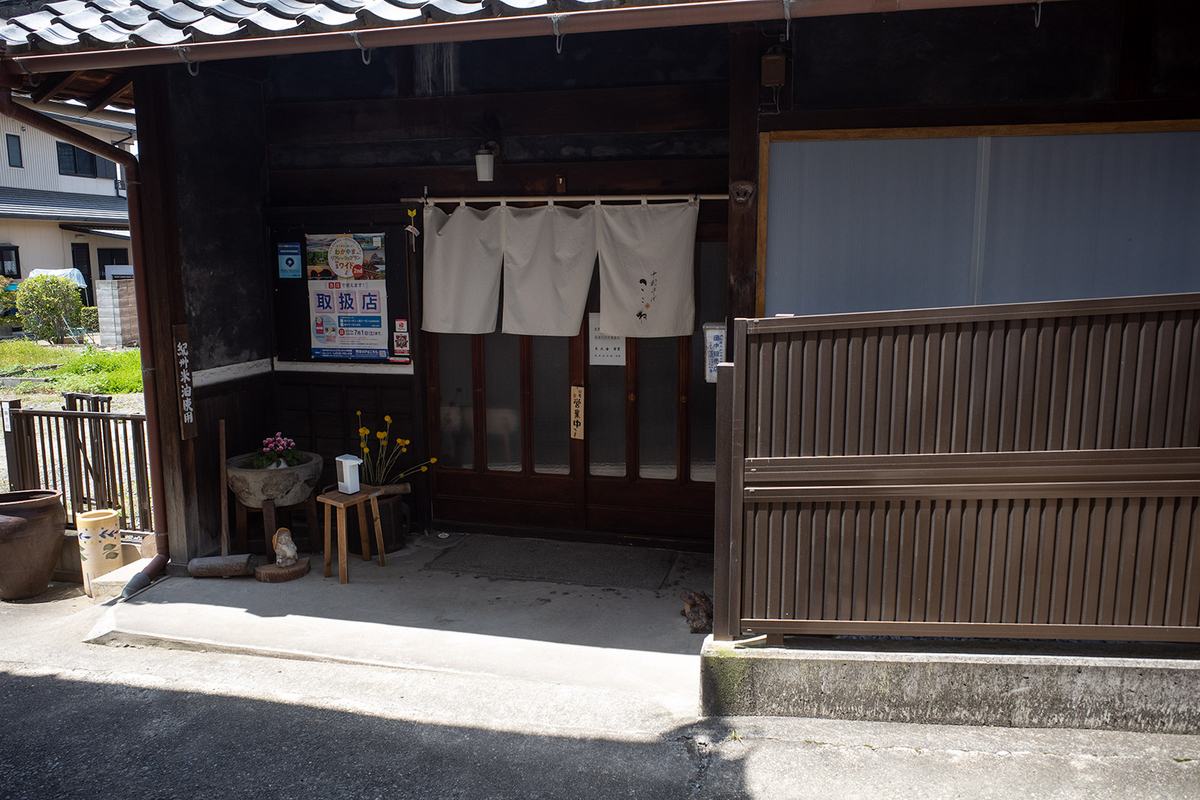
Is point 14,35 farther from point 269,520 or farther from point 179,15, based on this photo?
point 269,520

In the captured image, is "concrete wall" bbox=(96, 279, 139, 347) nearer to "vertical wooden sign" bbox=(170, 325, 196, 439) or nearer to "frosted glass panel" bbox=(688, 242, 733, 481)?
"vertical wooden sign" bbox=(170, 325, 196, 439)

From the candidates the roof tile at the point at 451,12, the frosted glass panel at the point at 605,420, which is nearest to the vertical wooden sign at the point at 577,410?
the frosted glass panel at the point at 605,420

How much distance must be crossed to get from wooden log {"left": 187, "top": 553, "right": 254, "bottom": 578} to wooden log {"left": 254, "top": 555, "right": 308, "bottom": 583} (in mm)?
104

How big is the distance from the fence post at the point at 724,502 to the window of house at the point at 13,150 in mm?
35487

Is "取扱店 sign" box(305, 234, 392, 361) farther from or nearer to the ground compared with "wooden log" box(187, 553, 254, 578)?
farther from the ground

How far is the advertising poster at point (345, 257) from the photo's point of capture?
7734 millimetres

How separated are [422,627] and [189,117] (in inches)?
177

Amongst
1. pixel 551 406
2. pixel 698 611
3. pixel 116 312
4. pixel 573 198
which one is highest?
pixel 573 198

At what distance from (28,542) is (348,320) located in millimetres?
3150

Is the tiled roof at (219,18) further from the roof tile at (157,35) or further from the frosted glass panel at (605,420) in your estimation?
the frosted glass panel at (605,420)

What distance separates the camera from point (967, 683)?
170 inches

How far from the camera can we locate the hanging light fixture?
704 cm

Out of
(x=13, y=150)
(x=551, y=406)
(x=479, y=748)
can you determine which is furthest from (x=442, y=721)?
(x=13, y=150)

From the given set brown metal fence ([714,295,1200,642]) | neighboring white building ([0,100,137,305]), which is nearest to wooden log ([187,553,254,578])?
brown metal fence ([714,295,1200,642])
